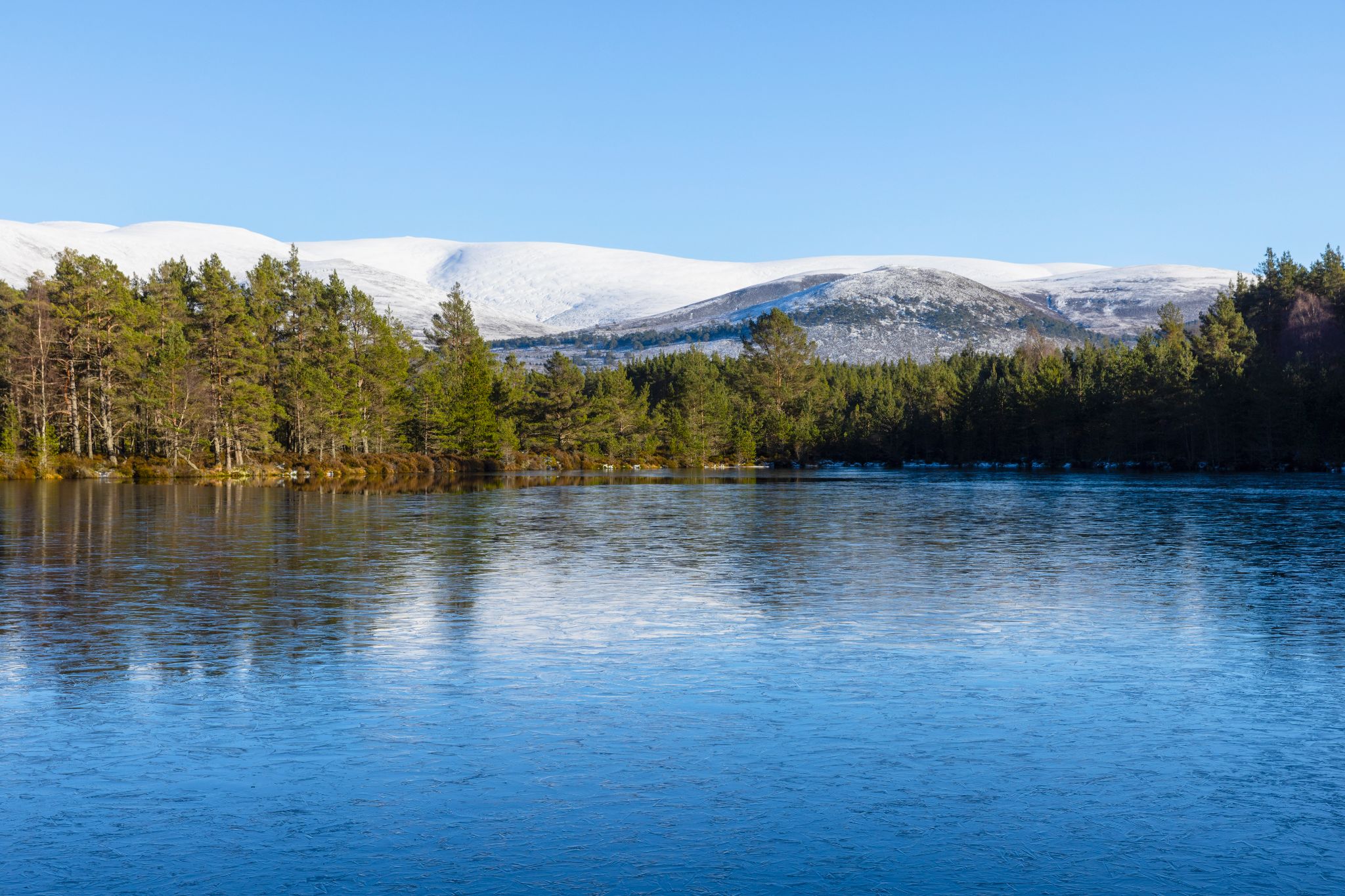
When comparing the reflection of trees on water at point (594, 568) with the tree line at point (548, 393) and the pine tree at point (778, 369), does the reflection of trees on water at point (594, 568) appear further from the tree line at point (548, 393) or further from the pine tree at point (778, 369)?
the pine tree at point (778, 369)

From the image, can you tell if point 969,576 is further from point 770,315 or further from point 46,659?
point 770,315

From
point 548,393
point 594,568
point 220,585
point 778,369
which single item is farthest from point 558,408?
point 220,585

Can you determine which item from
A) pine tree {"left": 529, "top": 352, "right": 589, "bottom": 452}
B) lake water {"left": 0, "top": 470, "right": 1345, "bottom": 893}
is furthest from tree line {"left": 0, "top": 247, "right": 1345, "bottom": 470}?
lake water {"left": 0, "top": 470, "right": 1345, "bottom": 893}

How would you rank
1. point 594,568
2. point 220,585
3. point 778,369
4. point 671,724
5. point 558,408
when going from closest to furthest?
point 671,724
point 220,585
point 594,568
point 558,408
point 778,369

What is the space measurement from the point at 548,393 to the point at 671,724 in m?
120

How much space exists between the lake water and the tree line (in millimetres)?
71582

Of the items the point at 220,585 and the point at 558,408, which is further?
the point at 558,408

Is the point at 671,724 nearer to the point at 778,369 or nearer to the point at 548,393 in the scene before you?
the point at 548,393

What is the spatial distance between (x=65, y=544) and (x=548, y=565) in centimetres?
1508

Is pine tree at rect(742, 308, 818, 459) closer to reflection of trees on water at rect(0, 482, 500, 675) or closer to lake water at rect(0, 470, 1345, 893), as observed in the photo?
reflection of trees on water at rect(0, 482, 500, 675)

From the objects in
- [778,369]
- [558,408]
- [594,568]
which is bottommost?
[594,568]

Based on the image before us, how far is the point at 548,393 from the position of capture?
131250mm

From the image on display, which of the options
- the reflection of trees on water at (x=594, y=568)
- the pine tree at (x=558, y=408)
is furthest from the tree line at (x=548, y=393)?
the reflection of trees on water at (x=594, y=568)

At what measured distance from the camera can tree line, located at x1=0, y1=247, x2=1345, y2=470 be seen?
303 feet
